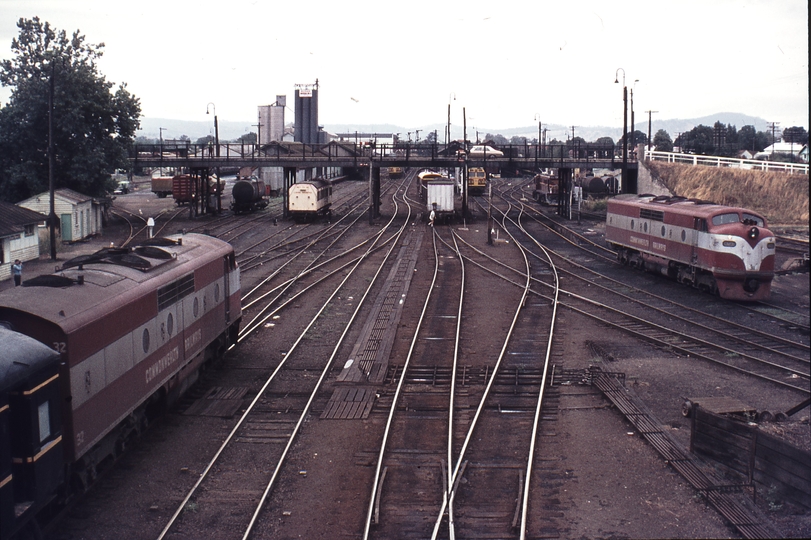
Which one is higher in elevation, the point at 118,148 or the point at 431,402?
the point at 118,148

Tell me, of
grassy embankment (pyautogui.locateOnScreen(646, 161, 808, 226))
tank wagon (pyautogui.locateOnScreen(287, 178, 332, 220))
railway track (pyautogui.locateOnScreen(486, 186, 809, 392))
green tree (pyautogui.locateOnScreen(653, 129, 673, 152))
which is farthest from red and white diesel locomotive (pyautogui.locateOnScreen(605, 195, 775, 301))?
green tree (pyautogui.locateOnScreen(653, 129, 673, 152))

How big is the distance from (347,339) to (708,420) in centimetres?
1140

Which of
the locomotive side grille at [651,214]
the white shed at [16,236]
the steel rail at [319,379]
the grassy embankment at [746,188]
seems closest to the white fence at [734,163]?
the grassy embankment at [746,188]

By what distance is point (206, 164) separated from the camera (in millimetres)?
56938

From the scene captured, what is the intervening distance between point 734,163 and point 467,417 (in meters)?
46.1

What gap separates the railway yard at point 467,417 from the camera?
10977 millimetres

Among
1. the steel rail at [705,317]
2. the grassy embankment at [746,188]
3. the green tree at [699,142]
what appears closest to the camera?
the steel rail at [705,317]

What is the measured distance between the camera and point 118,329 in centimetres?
1188

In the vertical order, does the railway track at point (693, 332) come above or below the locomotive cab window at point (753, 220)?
below

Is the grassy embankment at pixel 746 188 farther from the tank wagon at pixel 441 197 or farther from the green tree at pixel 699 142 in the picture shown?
the green tree at pixel 699 142

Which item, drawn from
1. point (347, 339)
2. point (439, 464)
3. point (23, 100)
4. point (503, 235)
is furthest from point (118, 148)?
point (439, 464)

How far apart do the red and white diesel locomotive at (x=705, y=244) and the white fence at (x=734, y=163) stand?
1820 cm

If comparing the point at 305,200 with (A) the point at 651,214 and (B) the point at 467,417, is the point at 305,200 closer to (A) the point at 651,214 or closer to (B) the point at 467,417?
(A) the point at 651,214

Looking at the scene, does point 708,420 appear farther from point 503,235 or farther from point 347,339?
point 503,235
